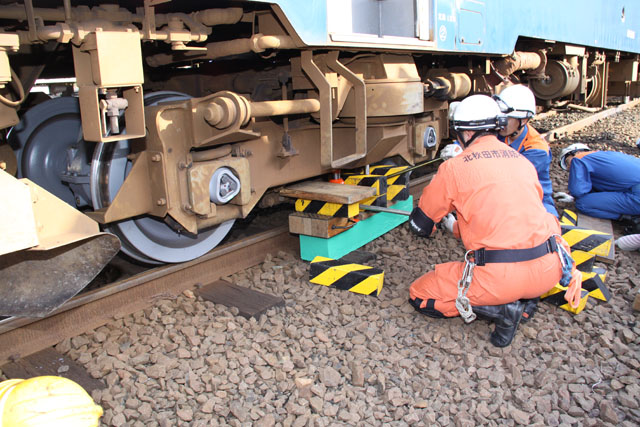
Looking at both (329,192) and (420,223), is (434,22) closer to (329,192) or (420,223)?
(329,192)

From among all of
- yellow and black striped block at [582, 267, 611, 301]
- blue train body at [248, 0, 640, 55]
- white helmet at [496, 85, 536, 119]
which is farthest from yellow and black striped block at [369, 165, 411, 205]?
yellow and black striped block at [582, 267, 611, 301]

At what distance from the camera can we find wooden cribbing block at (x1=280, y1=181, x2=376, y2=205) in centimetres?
455

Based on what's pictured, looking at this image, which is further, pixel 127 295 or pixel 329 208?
pixel 329 208

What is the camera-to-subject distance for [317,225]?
4.68 m

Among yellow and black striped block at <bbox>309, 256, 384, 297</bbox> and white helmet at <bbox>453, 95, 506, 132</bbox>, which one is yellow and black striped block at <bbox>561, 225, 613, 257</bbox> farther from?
yellow and black striped block at <bbox>309, 256, 384, 297</bbox>

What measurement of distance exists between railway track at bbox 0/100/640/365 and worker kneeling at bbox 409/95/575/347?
5.21 ft

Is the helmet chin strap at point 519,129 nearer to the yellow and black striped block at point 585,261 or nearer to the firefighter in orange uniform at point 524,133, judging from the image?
the firefighter in orange uniform at point 524,133

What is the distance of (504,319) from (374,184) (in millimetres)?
1882

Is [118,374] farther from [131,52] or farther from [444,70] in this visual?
[444,70]

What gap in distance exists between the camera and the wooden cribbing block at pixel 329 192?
4.55m

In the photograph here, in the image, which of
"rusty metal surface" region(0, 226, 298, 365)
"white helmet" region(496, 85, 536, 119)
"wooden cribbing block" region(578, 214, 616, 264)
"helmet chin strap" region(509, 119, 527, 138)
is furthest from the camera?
"wooden cribbing block" region(578, 214, 616, 264)

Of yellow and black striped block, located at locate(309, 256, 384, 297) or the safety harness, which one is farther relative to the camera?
yellow and black striped block, located at locate(309, 256, 384, 297)

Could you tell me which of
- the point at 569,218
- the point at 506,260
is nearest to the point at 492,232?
the point at 506,260

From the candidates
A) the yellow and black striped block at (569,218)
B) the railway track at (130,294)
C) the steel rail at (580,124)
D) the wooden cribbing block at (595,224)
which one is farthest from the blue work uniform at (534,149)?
the steel rail at (580,124)
